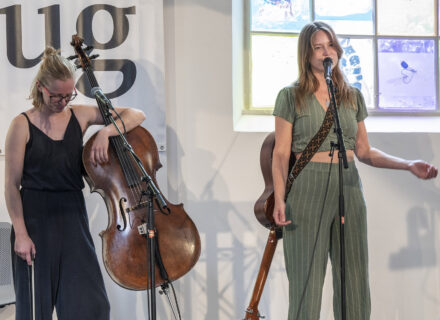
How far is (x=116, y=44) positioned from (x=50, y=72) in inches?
48.0

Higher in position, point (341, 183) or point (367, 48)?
point (367, 48)

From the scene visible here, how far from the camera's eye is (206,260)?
3617 mm

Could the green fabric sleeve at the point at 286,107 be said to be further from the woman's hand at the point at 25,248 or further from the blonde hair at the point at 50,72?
the woman's hand at the point at 25,248

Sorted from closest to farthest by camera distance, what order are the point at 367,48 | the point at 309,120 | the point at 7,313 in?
the point at 309,120, the point at 7,313, the point at 367,48

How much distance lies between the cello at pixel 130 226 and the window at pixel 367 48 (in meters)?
1.61

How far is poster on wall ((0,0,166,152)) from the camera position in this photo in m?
3.48

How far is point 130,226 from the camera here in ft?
7.86

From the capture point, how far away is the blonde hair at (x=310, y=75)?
2.57 metres

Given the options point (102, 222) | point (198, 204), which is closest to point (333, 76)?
point (198, 204)

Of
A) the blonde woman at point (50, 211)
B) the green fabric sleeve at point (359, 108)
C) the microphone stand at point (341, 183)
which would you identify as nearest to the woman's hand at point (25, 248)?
the blonde woman at point (50, 211)

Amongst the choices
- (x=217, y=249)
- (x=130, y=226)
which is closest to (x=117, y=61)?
(x=217, y=249)

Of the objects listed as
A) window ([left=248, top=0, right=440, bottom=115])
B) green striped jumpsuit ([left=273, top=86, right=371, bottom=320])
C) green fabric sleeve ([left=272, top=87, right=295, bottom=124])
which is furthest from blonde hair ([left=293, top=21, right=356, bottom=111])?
window ([left=248, top=0, right=440, bottom=115])

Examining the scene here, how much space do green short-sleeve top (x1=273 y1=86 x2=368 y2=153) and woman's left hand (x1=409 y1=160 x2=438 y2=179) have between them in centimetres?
27

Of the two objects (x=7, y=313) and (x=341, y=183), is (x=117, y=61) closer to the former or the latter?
(x=7, y=313)
